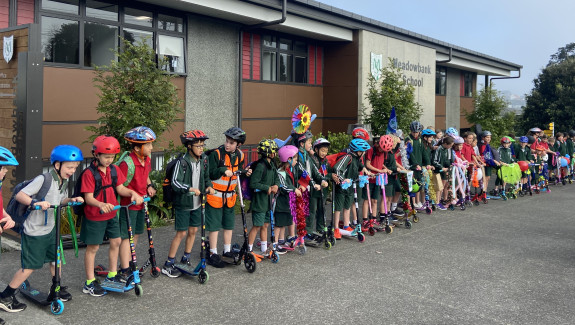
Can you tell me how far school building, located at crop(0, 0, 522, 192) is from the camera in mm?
8523

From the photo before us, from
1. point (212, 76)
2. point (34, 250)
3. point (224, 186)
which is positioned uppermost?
point (212, 76)

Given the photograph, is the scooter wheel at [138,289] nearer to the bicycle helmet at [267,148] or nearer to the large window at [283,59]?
the bicycle helmet at [267,148]

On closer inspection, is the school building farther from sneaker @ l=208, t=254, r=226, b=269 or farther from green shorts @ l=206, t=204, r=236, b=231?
sneaker @ l=208, t=254, r=226, b=269

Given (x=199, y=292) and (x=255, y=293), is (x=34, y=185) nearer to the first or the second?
(x=199, y=292)

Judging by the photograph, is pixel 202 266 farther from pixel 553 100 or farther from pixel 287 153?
pixel 553 100

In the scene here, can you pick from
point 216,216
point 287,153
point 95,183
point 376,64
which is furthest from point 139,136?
point 376,64

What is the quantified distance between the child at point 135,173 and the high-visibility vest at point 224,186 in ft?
3.01

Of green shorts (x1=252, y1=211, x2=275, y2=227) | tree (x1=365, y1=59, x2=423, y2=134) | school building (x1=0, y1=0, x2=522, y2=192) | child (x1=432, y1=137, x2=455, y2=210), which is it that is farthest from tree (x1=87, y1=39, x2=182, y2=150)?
tree (x1=365, y1=59, x2=423, y2=134)

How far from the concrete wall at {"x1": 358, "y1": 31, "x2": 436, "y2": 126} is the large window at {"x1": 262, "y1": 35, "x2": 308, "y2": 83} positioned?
205 centimetres

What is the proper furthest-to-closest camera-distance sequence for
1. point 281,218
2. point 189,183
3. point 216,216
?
1. point 281,218
2. point 216,216
3. point 189,183

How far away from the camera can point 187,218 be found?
6906 mm

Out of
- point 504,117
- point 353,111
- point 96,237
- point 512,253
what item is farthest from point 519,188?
point 96,237

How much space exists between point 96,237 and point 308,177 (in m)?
3.59

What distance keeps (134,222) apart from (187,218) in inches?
26.4
